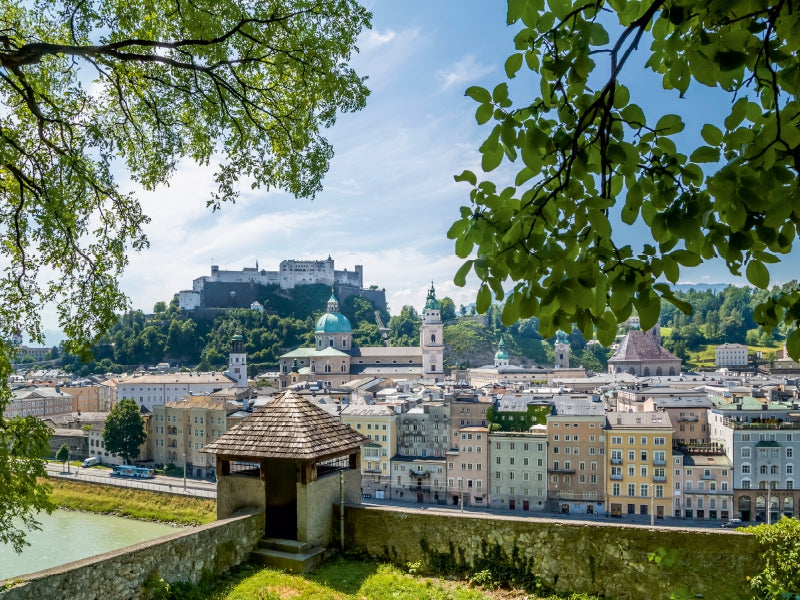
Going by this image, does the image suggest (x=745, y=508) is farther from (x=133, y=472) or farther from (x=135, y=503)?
(x=133, y=472)

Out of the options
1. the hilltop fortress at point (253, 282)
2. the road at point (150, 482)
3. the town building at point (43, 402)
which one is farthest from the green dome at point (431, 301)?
the town building at point (43, 402)

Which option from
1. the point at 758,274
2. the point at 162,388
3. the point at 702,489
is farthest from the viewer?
the point at 162,388

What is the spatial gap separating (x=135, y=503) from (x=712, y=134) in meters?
38.6

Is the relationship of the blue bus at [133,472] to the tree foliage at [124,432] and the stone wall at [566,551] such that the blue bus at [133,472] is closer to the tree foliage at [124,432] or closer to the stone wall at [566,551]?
the tree foliage at [124,432]

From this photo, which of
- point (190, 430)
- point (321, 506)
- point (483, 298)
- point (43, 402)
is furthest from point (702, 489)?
point (43, 402)

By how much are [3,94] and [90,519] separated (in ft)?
111

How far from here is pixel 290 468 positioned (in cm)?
743

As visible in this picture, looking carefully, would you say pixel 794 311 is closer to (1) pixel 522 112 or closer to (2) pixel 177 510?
(1) pixel 522 112

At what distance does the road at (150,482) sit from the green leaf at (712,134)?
1395 inches

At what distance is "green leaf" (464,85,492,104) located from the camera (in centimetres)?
177

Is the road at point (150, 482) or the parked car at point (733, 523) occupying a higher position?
the road at point (150, 482)

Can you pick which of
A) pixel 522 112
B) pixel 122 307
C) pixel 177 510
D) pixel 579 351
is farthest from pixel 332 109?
pixel 579 351

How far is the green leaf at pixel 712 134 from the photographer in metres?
1.71

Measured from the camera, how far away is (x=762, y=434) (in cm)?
3303
